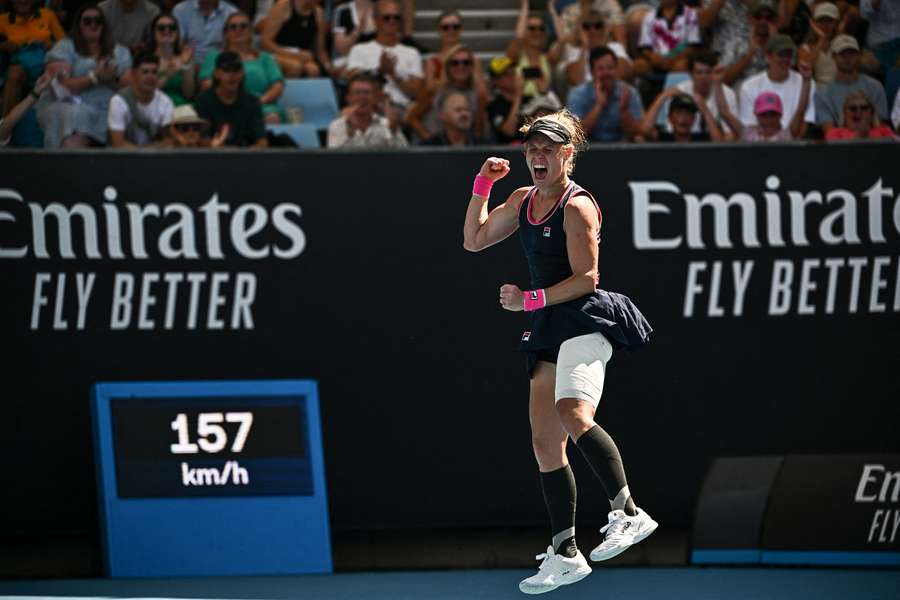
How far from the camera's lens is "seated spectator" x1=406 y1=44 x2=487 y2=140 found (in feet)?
29.9

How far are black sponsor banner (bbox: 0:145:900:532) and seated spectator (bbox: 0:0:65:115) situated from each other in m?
2.32

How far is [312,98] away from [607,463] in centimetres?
505

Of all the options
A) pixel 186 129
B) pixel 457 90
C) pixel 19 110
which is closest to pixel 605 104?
pixel 457 90

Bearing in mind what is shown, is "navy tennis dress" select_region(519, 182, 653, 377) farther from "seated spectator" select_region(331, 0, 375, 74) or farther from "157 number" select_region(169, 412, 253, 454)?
"seated spectator" select_region(331, 0, 375, 74)

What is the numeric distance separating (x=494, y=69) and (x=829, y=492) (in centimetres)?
387

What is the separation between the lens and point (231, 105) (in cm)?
878

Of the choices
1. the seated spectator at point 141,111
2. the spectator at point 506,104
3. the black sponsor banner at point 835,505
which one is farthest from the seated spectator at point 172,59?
the black sponsor banner at point 835,505

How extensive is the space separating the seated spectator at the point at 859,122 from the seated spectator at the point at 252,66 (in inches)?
153

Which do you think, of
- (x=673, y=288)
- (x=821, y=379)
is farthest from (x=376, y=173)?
(x=821, y=379)

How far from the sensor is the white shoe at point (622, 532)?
543 cm

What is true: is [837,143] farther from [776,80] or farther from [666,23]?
[666,23]

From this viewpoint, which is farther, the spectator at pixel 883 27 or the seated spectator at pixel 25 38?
the spectator at pixel 883 27

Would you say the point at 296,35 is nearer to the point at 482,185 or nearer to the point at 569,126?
the point at 482,185

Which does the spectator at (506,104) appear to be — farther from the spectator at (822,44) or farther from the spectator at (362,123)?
the spectator at (822,44)
